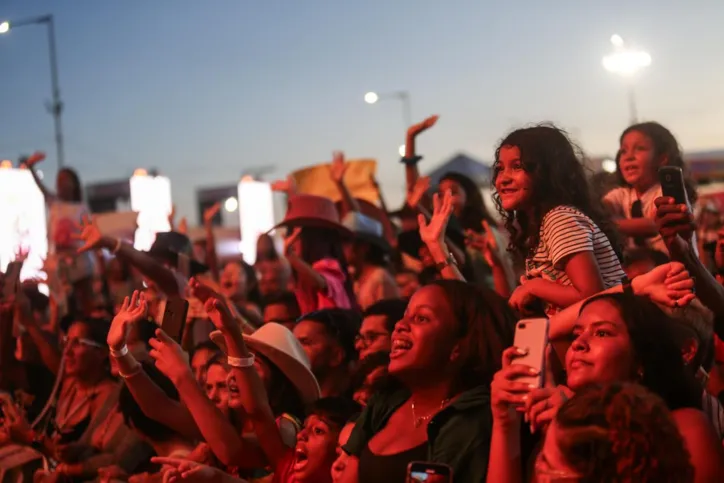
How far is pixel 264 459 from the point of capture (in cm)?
506

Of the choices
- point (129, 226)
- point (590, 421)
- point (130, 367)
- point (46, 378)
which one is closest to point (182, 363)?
point (130, 367)

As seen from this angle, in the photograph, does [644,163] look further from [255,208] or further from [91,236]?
[255,208]

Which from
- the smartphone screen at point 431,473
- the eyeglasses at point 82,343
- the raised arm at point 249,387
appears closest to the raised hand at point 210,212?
the eyeglasses at point 82,343

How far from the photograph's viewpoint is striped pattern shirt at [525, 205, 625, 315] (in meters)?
4.19

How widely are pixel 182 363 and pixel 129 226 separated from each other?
569cm

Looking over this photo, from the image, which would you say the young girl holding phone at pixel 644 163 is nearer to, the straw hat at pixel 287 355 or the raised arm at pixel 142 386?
the straw hat at pixel 287 355

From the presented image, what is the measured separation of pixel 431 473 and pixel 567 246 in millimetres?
1442

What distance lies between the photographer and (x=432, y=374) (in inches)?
155

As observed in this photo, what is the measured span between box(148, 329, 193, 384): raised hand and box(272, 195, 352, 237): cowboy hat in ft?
8.95

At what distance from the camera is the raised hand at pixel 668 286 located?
351 centimetres

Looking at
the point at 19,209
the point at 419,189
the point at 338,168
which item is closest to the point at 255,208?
the point at 19,209

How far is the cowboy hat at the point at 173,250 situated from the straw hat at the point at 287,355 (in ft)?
8.07

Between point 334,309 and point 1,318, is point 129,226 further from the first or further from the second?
point 334,309

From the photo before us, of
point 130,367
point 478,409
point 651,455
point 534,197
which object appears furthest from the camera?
point 130,367
